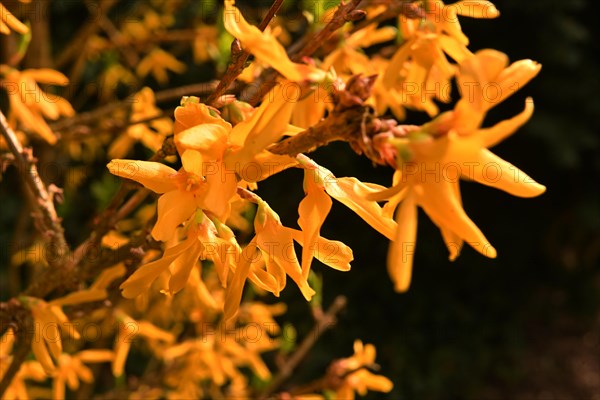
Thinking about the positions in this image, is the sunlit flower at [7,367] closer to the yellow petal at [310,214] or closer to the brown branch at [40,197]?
the brown branch at [40,197]

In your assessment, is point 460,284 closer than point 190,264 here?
No

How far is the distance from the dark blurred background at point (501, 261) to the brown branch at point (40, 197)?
2603 millimetres

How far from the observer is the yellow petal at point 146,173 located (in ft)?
2.37

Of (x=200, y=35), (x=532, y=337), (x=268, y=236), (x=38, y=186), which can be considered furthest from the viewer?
(x=532, y=337)

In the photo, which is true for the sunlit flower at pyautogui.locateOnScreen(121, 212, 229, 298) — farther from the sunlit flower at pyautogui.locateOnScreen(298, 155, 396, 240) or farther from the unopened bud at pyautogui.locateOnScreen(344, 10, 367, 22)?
the unopened bud at pyautogui.locateOnScreen(344, 10, 367, 22)

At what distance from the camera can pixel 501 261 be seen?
438 cm

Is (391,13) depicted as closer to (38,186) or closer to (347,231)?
(38,186)

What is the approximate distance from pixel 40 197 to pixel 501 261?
150 inches

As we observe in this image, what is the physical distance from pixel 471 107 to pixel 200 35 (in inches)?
78.1

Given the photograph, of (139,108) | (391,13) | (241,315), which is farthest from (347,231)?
(391,13)

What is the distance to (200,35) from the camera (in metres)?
2.39

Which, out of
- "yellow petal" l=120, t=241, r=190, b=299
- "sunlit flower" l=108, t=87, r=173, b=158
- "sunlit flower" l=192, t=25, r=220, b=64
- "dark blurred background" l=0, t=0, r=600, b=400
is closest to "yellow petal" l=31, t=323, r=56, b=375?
"yellow petal" l=120, t=241, r=190, b=299

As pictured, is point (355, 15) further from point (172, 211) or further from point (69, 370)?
point (69, 370)

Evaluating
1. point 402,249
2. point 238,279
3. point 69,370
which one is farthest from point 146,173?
point 69,370
